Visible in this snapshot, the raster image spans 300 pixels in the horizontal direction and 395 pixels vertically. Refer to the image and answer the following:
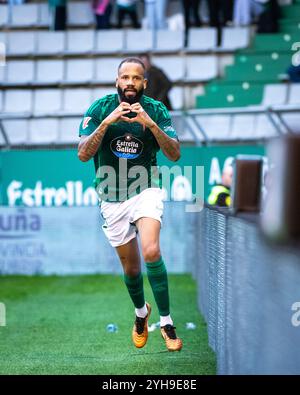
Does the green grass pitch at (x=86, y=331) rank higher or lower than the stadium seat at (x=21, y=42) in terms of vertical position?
lower

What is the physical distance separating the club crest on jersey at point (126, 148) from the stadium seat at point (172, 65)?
39.0ft

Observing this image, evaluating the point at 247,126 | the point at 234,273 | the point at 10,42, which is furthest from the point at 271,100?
the point at 234,273

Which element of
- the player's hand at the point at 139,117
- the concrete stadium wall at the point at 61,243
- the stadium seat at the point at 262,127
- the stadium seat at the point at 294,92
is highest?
the player's hand at the point at 139,117

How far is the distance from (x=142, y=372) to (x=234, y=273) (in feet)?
5.93

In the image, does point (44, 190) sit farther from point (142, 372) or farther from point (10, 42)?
point (142, 372)

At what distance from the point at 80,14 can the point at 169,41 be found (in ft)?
8.32

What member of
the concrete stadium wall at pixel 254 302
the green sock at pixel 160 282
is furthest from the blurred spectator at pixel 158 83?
the concrete stadium wall at pixel 254 302

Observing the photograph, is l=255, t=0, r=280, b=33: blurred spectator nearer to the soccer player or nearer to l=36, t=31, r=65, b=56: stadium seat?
l=36, t=31, r=65, b=56: stadium seat

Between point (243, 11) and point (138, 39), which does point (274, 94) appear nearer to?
point (243, 11)

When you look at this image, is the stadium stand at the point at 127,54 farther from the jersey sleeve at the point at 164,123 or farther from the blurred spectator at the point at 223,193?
the jersey sleeve at the point at 164,123

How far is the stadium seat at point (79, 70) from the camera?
20.8m

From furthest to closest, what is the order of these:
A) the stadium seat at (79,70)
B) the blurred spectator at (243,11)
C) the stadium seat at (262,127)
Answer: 1. the stadium seat at (79,70)
2. the blurred spectator at (243,11)
3. the stadium seat at (262,127)

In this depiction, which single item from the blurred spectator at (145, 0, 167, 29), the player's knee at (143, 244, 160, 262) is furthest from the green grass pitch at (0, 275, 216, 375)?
the blurred spectator at (145, 0, 167, 29)

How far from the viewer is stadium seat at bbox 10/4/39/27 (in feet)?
72.7
